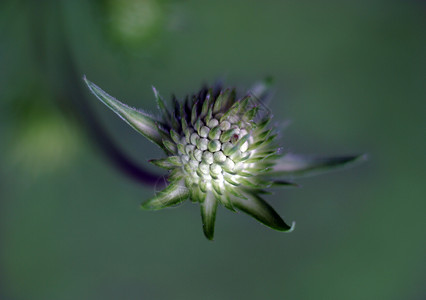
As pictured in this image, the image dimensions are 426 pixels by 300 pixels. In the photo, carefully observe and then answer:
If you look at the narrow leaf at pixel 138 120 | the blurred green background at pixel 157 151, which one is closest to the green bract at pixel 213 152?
the narrow leaf at pixel 138 120

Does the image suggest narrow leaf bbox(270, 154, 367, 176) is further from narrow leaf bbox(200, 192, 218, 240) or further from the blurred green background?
the blurred green background

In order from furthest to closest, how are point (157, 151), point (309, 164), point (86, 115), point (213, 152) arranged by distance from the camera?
1. point (157, 151)
2. point (86, 115)
3. point (309, 164)
4. point (213, 152)

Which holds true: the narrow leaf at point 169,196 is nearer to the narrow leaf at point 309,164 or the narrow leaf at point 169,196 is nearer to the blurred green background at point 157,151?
the narrow leaf at point 309,164

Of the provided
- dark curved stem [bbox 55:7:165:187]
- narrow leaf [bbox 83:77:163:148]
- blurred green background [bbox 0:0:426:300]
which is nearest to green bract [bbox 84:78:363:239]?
narrow leaf [bbox 83:77:163:148]

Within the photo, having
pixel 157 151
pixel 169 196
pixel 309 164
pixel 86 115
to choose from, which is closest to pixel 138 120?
pixel 169 196

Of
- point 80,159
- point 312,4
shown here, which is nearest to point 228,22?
point 312,4

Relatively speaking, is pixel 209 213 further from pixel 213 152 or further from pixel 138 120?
pixel 138 120
